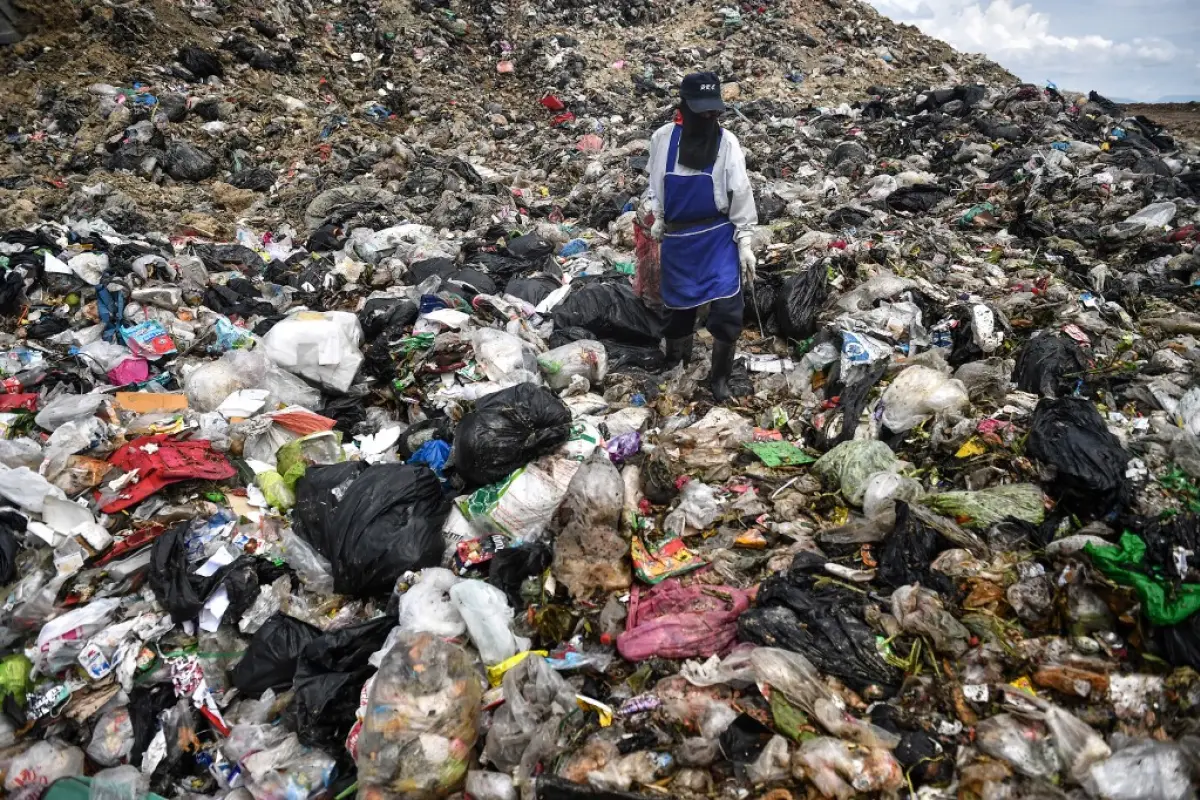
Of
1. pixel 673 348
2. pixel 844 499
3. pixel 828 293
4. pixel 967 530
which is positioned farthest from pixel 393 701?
pixel 828 293

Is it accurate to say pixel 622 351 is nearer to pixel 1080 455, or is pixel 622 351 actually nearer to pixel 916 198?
pixel 1080 455

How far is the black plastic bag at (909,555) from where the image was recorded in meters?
2.18

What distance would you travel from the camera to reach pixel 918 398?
3008 mm

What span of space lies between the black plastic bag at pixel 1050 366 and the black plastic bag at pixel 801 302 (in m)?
1.10

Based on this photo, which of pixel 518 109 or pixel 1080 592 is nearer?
pixel 1080 592

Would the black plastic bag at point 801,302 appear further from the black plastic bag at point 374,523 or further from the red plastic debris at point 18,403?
the red plastic debris at point 18,403

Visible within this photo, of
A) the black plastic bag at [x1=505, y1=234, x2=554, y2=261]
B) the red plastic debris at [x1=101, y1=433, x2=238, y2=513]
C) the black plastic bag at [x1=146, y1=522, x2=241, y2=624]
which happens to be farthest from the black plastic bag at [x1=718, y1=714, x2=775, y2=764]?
the black plastic bag at [x1=505, y1=234, x2=554, y2=261]

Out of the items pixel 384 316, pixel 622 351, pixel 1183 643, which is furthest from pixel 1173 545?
pixel 384 316

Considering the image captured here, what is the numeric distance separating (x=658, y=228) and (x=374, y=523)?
80.9 inches

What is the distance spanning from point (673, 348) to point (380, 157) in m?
5.45

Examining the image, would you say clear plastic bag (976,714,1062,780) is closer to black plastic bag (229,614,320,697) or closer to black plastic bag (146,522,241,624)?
black plastic bag (229,614,320,697)

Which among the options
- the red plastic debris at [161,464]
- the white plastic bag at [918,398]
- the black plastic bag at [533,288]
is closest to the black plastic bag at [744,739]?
the white plastic bag at [918,398]

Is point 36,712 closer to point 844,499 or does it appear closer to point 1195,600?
point 844,499

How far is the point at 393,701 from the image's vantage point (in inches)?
71.9
